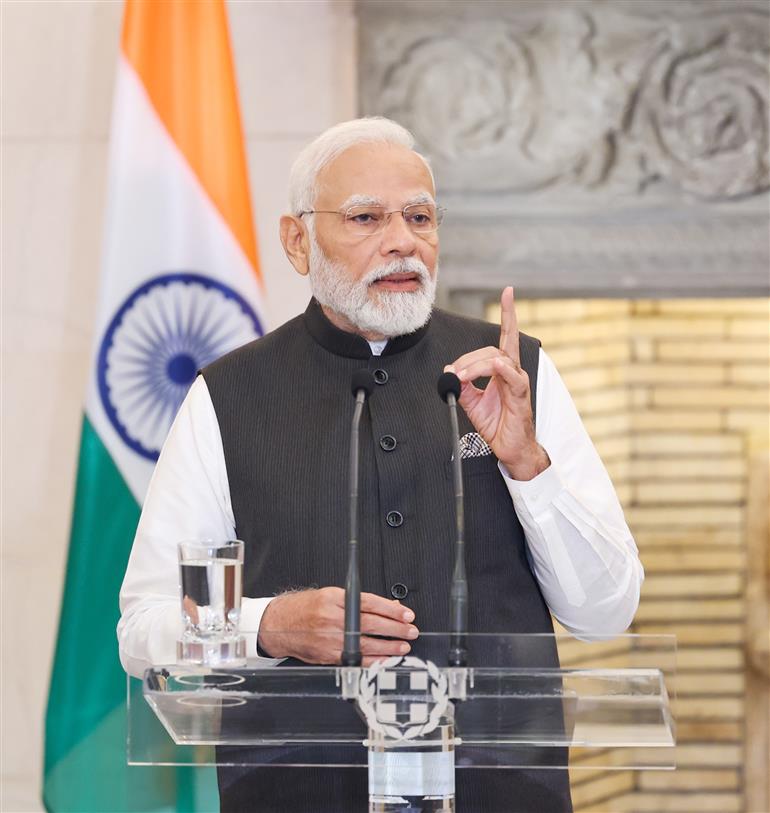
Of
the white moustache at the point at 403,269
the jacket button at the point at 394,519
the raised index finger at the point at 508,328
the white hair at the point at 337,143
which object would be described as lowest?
the jacket button at the point at 394,519

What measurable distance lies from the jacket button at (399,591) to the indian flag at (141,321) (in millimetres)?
1268

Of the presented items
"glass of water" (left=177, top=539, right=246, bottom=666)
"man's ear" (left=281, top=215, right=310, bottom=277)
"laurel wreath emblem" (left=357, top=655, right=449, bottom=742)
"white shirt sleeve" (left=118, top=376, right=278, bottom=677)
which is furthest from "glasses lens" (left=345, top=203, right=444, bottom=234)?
"laurel wreath emblem" (left=357, top=655, right=449, bottom=742)

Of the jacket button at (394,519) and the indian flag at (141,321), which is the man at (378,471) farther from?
the indian flag at (141,321)

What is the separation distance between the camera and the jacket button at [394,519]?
241 cm

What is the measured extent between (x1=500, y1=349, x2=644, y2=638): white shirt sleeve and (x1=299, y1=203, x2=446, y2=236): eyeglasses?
0.46 metres

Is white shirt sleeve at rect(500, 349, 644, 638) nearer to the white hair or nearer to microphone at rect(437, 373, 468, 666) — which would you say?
microphone at rect(437, 373, 468, 666)

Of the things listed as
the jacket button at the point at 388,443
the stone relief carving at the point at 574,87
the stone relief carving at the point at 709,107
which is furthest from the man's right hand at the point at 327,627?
the stone relief carving at the point at 709,107

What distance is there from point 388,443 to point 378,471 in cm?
6

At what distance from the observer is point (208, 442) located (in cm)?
257

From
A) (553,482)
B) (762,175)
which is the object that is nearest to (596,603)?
(553,482)

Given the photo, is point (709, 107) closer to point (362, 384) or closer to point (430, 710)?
point (362, 384)

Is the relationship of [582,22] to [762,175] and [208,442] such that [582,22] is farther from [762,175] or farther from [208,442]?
[208,442]

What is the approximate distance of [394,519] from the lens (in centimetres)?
241

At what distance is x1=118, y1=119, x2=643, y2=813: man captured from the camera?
7.27 ft
